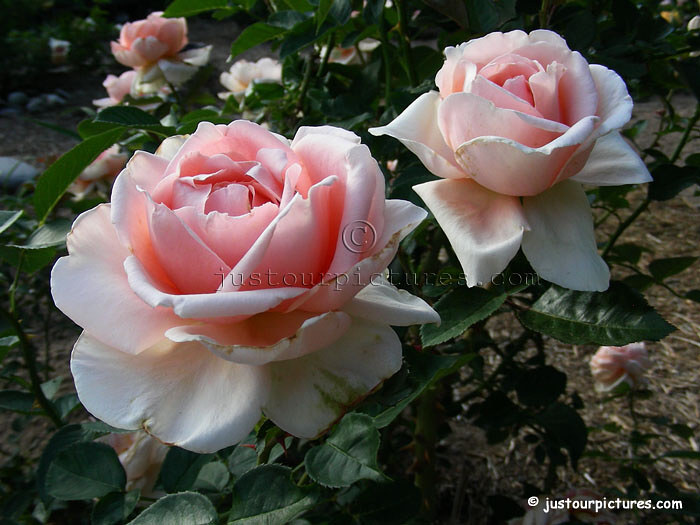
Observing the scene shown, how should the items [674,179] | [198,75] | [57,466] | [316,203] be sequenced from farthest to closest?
[198,75] → [674,179] → [57,466] → [316,203]

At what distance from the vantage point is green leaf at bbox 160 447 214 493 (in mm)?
629

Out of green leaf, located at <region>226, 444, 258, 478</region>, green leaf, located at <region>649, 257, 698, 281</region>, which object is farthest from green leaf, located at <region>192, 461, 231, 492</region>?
green leaf, located at <region>649, 257, 698, 281</region>

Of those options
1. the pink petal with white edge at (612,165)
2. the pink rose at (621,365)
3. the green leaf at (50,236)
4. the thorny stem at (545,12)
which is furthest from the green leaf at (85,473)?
the pink rose at (621,365)

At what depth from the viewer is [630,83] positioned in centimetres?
71

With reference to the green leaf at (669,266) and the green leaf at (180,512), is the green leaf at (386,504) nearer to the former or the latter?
the green leaf at (180,512)

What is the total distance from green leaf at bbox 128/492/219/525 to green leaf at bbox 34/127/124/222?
352 mm

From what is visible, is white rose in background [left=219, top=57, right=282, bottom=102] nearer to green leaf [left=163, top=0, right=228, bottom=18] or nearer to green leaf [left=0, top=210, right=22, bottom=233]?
green leaf [left=163, top=0, right=228, bottom=18]

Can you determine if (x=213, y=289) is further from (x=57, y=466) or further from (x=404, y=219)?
(x=57, y=466)

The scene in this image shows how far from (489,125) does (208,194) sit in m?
0.22

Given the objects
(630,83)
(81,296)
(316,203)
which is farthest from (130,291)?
(630,83)

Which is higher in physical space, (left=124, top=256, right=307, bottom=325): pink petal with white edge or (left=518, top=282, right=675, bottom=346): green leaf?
(left=124, top=256, right=307, bottom=325): pink petal with white edge

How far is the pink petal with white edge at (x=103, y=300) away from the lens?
36cm

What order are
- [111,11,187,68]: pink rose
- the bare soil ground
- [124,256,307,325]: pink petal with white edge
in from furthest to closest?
the bare soil ground → [111,11,187,68]: pink rose → [124,256,307,325]: pink petal with white edge

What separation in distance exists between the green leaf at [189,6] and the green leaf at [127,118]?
0.71 feet
